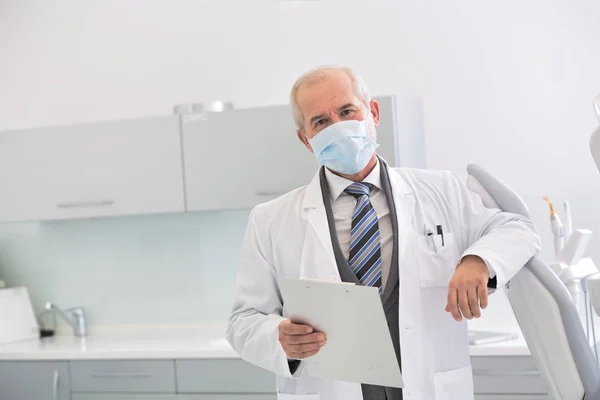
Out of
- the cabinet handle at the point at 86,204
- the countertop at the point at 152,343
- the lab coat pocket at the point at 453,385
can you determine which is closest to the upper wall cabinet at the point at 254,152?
the cabinet handle at the point at 86,204

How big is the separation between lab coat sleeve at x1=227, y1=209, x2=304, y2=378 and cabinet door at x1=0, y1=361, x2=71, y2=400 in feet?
6.84

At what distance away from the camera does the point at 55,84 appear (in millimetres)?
4637

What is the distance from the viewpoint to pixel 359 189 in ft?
7.48

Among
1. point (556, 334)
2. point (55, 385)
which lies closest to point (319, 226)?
point (556, 334)

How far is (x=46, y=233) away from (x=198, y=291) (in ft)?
3.14

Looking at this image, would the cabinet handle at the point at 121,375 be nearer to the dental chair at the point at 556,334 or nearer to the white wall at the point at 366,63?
the white wall at the point at 366,63

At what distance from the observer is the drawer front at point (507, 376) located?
10.9ft

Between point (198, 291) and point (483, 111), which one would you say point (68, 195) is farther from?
point (483, 111)

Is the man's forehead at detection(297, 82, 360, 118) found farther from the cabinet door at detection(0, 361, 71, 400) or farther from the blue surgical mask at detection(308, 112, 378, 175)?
the cabinet door at detection(0, 361, 71, 400)

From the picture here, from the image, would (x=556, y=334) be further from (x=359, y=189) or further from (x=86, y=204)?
(x=86, y=204)

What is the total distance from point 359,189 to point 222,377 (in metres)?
1.78

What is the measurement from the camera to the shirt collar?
7.55 feet

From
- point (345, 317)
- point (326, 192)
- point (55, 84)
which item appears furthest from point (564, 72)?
point (55, 84)

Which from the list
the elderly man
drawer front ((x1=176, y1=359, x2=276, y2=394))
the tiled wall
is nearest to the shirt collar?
the elderly man
